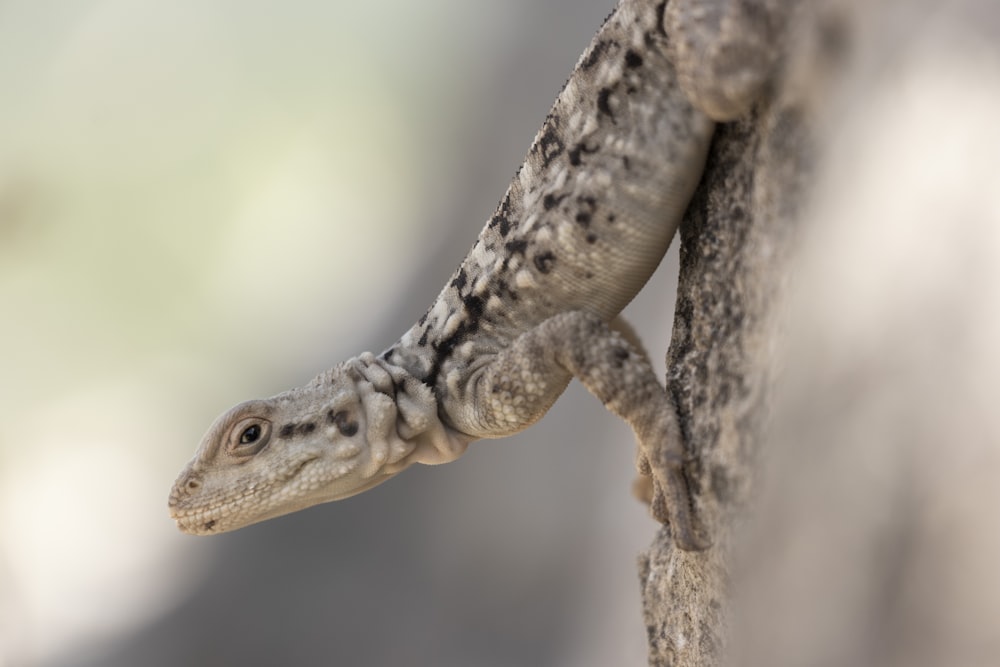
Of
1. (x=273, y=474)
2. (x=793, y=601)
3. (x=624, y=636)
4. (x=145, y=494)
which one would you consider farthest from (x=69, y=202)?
(x=793, y=601)

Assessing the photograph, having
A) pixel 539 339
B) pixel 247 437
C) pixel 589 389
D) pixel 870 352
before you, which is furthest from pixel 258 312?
pixel 870 352

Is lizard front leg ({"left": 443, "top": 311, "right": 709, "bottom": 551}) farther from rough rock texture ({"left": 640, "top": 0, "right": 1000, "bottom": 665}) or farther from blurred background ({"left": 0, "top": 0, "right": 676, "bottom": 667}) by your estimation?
blurred background ({"left": 0, "top": 0, "right": 676, "bottom": 667})

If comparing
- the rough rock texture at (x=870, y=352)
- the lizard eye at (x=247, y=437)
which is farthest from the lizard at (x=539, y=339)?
the rough rock texture at (x=870, y=352)

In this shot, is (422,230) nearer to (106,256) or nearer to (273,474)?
(106,256)

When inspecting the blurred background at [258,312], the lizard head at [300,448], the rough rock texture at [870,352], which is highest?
the blurred background at [258,312]

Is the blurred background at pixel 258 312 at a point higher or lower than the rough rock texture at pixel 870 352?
higher

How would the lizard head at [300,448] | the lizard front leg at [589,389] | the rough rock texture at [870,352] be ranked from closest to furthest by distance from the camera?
the rough rock texture at [870,352], the lizard front leg at [589,389], the lizard head at [300,448]

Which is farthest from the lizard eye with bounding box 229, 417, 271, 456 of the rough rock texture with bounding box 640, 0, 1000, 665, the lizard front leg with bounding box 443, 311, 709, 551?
the rough rock texture with bounding box 640, 0, 1000, 665

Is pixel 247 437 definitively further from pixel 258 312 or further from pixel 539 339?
pixel 258 312

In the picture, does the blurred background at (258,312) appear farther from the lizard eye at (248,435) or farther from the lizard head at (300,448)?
the lizard eye at (248,435)

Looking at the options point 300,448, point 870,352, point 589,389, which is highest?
point 300,448
